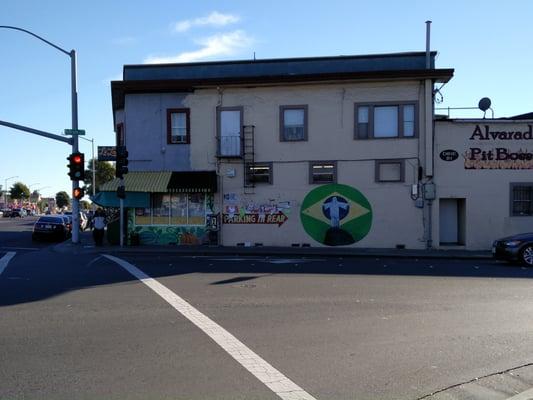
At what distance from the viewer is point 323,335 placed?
24.7ft

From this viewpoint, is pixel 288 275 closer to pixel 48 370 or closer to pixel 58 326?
pixel 58 326

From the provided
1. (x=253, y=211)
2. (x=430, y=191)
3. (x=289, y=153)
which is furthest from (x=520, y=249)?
(x=253, y=211)

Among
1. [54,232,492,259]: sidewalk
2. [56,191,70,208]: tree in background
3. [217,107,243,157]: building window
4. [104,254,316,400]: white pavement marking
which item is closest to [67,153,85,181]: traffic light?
[54,232,492,259]: sidewalk

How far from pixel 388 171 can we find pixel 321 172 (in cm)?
299

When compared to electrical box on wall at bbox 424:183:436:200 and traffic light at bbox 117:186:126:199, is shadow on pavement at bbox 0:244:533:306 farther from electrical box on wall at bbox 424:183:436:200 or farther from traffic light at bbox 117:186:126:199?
traffic light at bbox 117:186:126:199

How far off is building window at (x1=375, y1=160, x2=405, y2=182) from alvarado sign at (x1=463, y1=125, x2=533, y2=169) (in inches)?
117

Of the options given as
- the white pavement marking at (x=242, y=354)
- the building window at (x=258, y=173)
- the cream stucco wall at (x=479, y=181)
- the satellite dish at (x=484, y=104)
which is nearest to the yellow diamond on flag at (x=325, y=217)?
the building window at (x=258, y=173)

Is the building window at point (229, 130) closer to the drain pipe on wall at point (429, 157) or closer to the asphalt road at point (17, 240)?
the drain pipe on wall at point (429, 157)

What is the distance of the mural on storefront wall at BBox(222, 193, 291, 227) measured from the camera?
24438 mm

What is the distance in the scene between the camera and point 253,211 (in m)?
24.6

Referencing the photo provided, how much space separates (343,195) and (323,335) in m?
17.1

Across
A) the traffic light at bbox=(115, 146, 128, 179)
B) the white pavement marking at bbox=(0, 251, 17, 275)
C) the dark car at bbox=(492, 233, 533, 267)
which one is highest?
the traffic light at bbox=(115, 146, 128, 179)

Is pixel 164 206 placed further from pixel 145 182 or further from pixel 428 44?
pixel 428 44

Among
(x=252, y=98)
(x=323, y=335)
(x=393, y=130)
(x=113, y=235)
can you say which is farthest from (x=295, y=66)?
(x=323, y=335)
